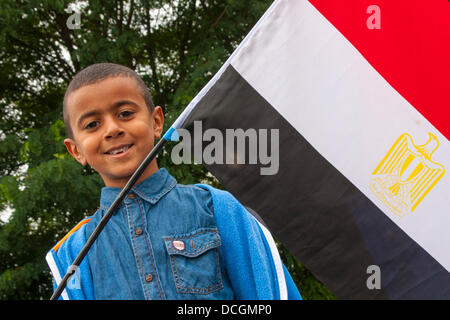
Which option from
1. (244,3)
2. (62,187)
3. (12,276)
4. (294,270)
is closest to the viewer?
(62,187)

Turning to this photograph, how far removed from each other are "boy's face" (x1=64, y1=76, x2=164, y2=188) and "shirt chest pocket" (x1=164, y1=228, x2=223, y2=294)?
27 cm

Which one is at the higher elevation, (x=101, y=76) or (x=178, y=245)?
(x=101, y=76)

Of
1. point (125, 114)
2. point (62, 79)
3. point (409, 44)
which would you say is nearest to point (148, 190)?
point (125, 114)

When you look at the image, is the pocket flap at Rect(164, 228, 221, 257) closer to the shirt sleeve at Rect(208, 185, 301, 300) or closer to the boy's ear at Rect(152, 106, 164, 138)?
the shirt sleeve at Rect(208, 185, 301, 300)

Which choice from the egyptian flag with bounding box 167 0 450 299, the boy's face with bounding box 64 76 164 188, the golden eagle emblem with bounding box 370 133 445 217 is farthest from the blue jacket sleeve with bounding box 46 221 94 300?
the golden eagle emblem with bounding box 370 133 445 217

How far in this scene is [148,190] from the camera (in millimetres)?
1729

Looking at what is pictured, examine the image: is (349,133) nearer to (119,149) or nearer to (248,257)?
(248,257)

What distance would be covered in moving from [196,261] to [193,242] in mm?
58

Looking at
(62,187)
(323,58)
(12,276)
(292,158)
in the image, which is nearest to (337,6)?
(323,58)

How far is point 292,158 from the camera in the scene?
1.73 meters

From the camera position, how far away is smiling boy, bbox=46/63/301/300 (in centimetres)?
162

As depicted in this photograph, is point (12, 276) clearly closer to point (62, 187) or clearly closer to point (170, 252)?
point (62, 187)

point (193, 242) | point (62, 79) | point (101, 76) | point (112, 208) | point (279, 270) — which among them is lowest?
point (279, 270)
